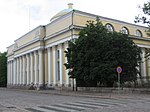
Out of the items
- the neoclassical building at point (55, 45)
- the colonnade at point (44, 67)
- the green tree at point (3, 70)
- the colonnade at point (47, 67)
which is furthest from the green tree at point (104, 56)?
the green tree at point (3, 70)

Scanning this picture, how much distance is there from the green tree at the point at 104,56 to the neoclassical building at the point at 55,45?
30.9ft

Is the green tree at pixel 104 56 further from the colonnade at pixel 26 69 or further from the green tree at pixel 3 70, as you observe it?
the green tree at pixel 3 70

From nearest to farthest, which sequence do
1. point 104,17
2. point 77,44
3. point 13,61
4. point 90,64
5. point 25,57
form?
point 90,64
point 77,44
point 104,17
point 25,57
point 13,61

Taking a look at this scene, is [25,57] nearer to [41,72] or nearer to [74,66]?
[41,72]

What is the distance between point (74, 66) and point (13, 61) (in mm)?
46266

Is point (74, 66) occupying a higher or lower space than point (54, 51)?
lower

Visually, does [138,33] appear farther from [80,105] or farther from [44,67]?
[80,105]

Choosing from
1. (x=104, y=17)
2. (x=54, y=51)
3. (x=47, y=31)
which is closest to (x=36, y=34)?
(x=47, y=31)

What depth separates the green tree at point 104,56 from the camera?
1134 inches

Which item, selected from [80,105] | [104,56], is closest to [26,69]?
[104,56]

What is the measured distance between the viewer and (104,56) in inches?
1164

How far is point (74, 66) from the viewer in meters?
31.9

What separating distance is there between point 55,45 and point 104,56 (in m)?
20.1

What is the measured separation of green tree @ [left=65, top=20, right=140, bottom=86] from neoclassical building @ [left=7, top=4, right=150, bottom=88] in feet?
30.9
